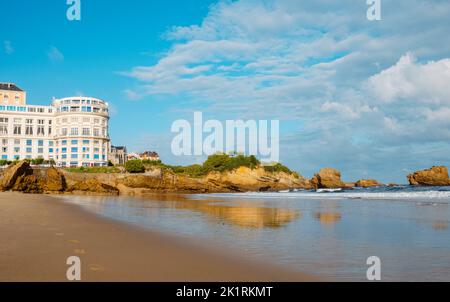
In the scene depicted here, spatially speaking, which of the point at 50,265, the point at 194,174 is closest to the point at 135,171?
the point at 194,174

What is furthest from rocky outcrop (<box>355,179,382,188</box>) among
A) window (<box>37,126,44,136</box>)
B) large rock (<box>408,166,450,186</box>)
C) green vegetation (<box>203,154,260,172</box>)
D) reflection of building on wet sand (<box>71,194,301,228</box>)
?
reflection of building on wet sand (<box>71,194,301,228</box>)

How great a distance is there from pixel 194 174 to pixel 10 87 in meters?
53.7

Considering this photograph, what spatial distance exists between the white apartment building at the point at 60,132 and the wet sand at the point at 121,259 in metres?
84.5

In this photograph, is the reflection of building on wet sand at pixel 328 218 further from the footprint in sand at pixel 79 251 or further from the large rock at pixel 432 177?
the large rock at pixel 432 177

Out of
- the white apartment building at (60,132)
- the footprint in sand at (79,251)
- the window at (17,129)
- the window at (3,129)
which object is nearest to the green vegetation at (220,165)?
the white apartment building at (60,132)

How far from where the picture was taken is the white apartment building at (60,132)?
91.4 m

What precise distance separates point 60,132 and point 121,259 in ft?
306

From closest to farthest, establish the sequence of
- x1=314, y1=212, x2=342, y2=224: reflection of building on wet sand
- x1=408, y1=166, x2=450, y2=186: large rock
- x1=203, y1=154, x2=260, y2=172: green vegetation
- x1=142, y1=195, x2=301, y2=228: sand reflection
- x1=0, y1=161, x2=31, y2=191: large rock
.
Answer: x1=142, y1=195, x2=301, y2=228: sand reflection
x1=314, y1=212, x2=342, y2=224: reflection of building on wet sand
x1=0, y1=161, x2=31, y2=191: large rock
x1=408, y1=166, x2=450, y2=186: large rock
x1=203, y1=154, x2=260, y2=172: green vegetation

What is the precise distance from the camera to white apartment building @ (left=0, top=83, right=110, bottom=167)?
91375 mm

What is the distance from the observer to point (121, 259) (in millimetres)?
7582

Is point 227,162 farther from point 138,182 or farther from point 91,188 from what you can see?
point 91,188

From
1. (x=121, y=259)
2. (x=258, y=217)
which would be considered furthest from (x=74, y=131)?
(x=121, y=259)

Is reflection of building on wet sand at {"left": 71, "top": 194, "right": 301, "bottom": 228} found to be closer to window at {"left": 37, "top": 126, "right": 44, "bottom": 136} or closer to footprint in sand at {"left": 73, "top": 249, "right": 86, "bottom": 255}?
footprint in sand at {"left": 73, "top": 249, "right": 86, "bottom": 255}

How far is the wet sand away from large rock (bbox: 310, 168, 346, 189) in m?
85.3
